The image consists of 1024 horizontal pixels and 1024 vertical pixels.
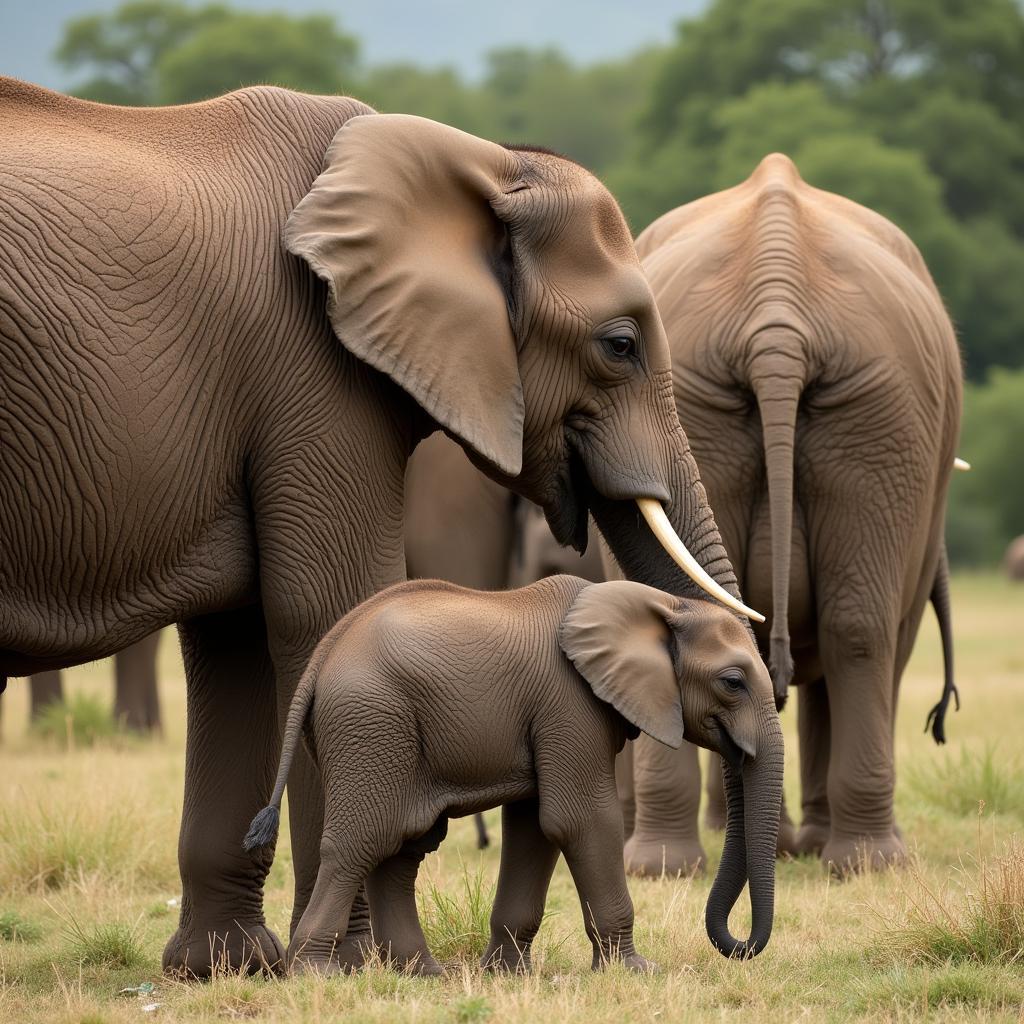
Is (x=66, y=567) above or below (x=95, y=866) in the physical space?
above

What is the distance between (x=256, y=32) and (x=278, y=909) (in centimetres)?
6409

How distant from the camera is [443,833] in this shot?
18.8 ft

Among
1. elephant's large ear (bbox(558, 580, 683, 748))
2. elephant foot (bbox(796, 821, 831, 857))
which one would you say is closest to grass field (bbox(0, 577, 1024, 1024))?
Answer: elephant foot (bbox(796, 821, 831, 857))

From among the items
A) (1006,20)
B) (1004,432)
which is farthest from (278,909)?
(1006,20)

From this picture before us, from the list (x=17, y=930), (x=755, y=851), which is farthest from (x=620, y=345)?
(x=17, y=930)

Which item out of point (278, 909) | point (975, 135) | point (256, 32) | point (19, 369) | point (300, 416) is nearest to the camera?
point (19, 369)

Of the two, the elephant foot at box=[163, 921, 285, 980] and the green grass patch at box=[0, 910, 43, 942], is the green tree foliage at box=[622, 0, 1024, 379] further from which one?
the elephant foot at box=[163, 921, 285, 980]

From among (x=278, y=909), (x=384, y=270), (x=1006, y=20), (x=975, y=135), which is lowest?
(x=278, y=909)

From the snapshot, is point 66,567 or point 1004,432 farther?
point 1004,432

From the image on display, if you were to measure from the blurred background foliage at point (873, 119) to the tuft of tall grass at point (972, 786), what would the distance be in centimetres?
3442

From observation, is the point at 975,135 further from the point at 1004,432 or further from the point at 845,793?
the point at 845,793

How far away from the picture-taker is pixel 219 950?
6102 millimetres

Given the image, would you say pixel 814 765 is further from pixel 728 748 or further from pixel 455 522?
pixel 728 748

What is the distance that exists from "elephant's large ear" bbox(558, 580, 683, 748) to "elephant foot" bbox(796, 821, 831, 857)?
10.8ft
